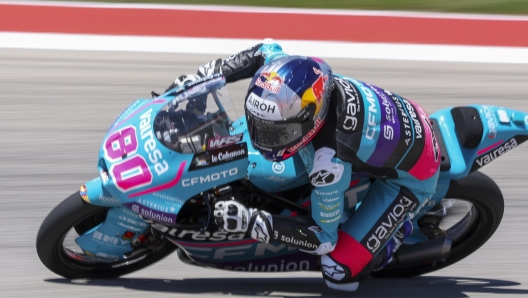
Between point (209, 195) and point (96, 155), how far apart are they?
223cm

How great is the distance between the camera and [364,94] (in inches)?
147

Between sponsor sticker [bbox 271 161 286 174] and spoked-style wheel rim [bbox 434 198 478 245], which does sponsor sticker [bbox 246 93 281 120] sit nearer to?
sponsor sticker [bbox 271 161 286 174]

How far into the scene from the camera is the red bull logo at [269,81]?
3.40 m

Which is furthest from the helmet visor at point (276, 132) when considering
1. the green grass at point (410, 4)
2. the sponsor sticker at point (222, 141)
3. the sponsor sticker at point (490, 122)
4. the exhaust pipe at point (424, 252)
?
the green grass at point (410, 4)

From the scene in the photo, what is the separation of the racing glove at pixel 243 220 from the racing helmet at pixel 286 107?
0.27 metres

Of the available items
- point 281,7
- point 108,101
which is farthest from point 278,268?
point 281,7

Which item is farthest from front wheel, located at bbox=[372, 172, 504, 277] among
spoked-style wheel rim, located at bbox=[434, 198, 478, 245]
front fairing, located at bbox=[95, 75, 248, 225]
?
front fairing, located at bbox=[95, 75, 248, 225]

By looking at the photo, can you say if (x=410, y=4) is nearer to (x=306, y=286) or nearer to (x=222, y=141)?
(x=306, y=286)

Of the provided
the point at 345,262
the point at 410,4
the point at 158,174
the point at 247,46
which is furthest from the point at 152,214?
the point at 410,4

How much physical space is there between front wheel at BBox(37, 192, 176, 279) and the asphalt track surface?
0.08m

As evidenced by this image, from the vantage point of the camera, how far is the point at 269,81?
3.43 metres

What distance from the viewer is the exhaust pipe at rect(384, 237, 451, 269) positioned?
4270 millimetres

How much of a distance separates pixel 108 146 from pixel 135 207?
321 millimetres

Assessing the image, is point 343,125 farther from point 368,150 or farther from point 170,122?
point 170,122
